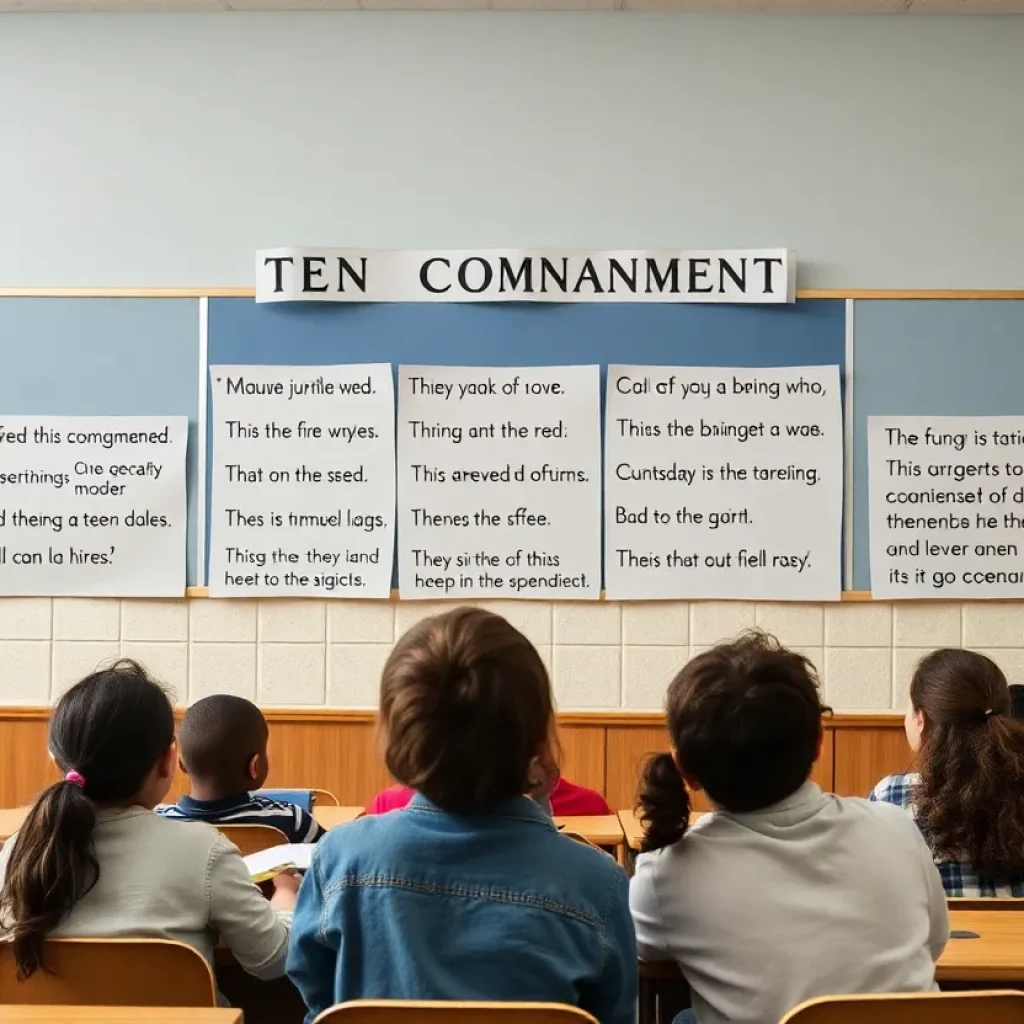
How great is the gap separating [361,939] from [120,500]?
10.6ft

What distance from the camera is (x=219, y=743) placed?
8.95ft

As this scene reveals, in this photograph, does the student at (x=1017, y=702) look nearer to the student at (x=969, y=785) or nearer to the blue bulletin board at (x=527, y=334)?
the student at (x=969, y=785)

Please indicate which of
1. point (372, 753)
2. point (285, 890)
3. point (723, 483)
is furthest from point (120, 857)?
point (723, 483)

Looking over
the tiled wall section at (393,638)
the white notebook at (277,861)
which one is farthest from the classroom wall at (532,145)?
the white notebook at (277,861)

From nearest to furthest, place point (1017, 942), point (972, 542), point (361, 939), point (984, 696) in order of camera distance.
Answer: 1. point (361, 939)
2. point (1017, 942)
3. point (984, 696)
4. point (972, 542)

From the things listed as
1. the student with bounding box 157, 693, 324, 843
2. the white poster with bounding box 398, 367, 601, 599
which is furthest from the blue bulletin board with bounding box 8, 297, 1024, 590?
the student with bounding box 157, 693, 324, 843

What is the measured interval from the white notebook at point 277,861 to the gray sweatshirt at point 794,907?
27.2 inches

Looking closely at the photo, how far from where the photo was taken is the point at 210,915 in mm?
1898

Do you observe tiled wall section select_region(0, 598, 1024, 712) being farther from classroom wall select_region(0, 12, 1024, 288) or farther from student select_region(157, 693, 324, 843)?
student select_region(157, 693, 324, 843)

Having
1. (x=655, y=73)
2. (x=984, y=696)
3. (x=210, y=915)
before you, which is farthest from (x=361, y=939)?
(x=655, y=73)

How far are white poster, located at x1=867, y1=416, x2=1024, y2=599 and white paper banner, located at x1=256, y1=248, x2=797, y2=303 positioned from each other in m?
0.68

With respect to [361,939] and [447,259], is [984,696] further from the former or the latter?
[447,259]

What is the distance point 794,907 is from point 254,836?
1.24 m

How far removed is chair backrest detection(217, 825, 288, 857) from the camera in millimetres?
2469
